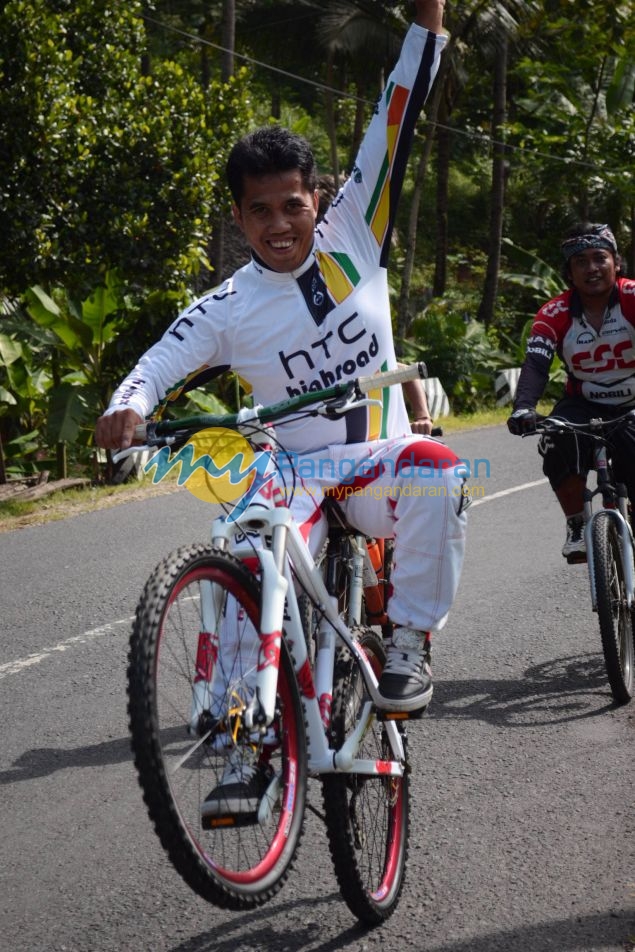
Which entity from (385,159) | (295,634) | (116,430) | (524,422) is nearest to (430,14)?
(385,159)

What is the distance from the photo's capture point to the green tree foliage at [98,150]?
11.2 meters

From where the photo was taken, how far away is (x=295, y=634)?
2953 mm

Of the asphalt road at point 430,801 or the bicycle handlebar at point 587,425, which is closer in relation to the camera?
the asphalt road at point 430,801

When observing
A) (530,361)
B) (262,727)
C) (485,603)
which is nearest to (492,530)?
(485,603)

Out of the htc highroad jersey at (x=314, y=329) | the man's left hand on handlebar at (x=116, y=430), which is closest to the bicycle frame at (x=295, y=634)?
the man's left hand on handlebar at (x=116, y=430)

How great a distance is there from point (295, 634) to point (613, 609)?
2.79 m

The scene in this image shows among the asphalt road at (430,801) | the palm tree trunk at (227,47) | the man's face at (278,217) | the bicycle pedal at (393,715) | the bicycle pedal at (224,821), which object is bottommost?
the asphalt road at (430,801)

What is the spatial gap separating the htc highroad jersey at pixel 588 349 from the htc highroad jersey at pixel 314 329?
2258 millimetres

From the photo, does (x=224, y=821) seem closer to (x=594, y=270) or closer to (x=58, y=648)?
(x=58, y=648)

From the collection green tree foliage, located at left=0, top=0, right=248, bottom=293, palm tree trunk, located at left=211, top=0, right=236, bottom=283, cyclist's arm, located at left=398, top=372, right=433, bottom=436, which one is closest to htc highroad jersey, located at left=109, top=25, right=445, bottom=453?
cyclist's arm, located at left=398, top=372, right=433, bottom=436

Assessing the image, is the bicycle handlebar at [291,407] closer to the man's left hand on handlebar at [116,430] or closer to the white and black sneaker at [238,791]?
the man's left hand on handlebar at [116,430]

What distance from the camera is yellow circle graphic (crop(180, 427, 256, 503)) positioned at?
315 centimetres

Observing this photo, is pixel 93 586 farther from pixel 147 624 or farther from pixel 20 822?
pixel 147 624

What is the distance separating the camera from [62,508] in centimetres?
1045
